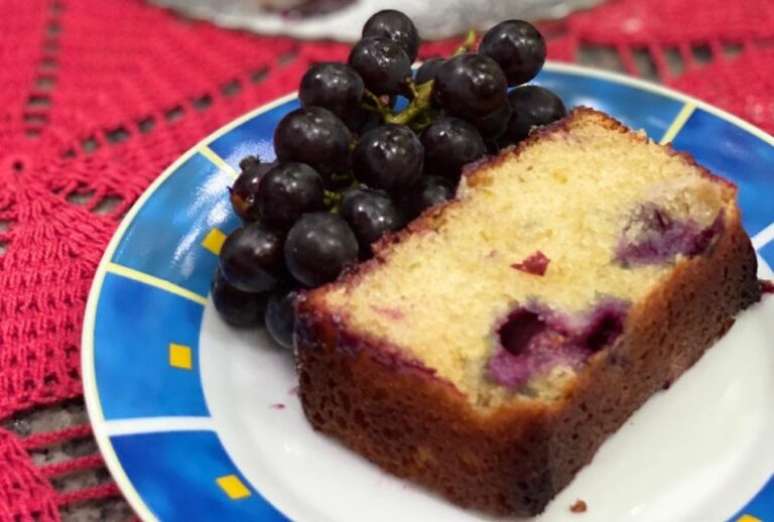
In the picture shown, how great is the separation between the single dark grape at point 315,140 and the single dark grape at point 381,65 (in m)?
0.11

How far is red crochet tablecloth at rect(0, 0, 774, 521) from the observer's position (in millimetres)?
1406

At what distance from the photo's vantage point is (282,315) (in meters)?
1.31

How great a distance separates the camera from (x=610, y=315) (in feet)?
3.94

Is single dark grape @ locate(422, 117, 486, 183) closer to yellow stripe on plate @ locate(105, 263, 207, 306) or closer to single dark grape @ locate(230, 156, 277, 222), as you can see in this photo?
single dark grape @ locate(230, 156, 277, 222)

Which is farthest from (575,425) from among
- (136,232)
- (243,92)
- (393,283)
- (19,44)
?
(19,44)

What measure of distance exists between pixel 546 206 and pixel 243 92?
800 mm

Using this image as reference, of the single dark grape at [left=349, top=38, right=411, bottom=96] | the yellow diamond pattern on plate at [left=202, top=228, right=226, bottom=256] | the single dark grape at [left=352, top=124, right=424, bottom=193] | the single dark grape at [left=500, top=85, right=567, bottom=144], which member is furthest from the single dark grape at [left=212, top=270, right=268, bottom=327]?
the single dark grape at [left=500, top=85, right=567, bottom=144]

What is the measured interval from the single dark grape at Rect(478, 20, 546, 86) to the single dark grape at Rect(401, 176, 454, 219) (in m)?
0.22

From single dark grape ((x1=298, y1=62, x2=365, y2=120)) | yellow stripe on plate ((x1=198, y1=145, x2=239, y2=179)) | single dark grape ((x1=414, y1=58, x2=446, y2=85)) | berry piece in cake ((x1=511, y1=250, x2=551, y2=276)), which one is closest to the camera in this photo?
berry piece in cake ((x1=511, y1=250, x2=551, y2=276))

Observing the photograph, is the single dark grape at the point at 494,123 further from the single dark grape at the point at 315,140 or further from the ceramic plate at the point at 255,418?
the ceramic plate at the point at 255,418

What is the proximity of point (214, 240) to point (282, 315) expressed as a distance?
0.26 metres

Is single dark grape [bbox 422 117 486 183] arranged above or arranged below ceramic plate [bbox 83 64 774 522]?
above

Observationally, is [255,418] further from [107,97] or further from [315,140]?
[107,97]

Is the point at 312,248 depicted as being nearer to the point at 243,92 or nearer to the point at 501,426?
the point at 501,426
